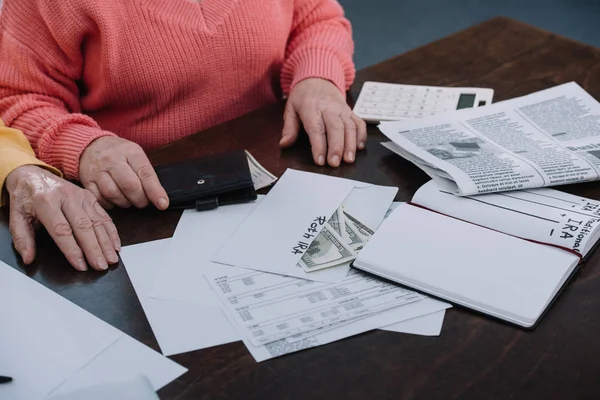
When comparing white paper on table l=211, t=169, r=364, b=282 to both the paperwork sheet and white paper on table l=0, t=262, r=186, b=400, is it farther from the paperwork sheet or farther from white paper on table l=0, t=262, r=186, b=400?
white paper on table l=0, t=262, r=186, b=400

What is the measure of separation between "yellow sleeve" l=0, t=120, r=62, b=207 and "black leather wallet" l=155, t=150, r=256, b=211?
0.58 ft

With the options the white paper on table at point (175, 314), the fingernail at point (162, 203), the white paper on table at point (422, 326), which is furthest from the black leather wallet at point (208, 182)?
the white paper on table at point (422, 326)

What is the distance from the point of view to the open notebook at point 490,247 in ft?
2.79

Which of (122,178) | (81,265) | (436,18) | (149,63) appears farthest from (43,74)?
(436,18)

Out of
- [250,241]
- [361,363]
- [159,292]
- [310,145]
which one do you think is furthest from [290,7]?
[361,363]

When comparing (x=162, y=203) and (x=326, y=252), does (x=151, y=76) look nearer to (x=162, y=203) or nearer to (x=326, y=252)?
(x=162, y=203)

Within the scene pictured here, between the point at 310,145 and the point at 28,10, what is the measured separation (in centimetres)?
49

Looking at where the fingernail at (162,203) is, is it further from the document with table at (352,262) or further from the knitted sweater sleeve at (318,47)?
the knitted sweater sleeve at (318,47)

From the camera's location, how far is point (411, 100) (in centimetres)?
131

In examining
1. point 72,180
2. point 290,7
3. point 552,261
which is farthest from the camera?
point 290,7

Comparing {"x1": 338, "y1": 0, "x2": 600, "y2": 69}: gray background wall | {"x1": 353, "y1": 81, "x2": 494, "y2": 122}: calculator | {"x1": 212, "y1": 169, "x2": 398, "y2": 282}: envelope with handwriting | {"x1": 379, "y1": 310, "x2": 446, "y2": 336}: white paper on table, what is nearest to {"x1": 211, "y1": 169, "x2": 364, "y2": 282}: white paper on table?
{"x1": 212, "y1": 169, "x2": 398, "y2": 282}: envelope with handwriting

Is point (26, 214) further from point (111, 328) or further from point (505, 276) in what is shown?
point (505, 276)

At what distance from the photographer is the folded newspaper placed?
1.03m

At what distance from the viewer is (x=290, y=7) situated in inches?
56.1
